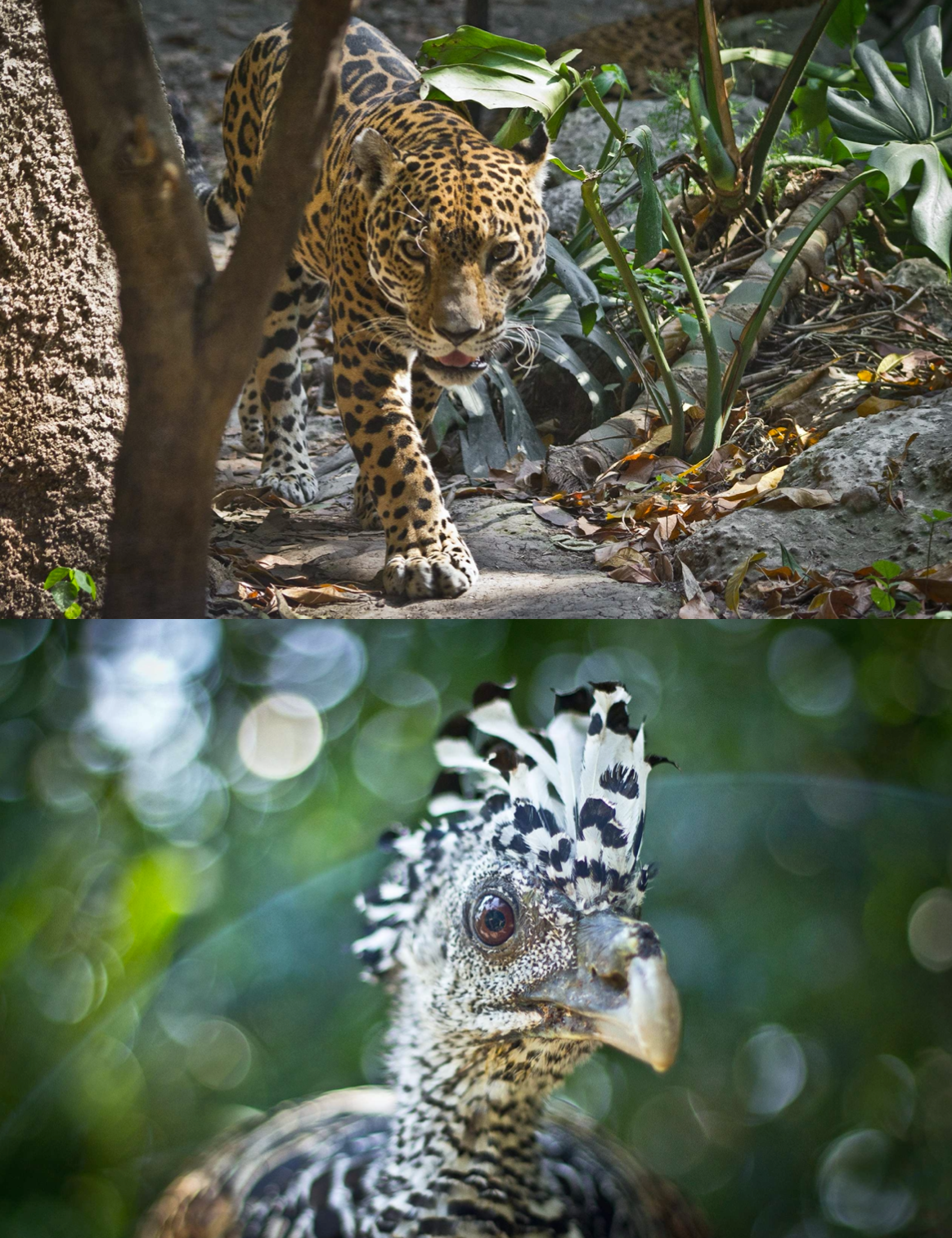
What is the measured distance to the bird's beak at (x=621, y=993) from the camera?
0.80 metres

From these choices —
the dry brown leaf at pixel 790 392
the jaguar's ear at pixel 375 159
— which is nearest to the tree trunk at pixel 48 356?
the jaguar's ear at pixel 375 159

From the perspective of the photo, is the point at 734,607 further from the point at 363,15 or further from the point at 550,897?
the point at 363,15

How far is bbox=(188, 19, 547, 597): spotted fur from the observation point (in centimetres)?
154

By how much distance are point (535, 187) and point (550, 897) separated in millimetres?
1250

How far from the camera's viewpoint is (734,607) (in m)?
1.31

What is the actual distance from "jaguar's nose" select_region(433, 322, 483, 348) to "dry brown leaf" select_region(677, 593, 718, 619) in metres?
0.53

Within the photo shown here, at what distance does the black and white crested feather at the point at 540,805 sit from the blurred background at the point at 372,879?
0.02 m

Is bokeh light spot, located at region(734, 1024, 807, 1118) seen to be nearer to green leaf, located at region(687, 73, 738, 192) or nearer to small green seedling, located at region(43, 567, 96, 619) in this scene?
small green seedling, located at region(43, 567, 96, 619)

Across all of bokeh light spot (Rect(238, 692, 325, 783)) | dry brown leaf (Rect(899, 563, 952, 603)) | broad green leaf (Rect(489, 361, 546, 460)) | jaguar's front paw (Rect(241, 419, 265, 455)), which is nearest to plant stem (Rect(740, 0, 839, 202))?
broad green leaf (Rect(489, 361, 546, 460))

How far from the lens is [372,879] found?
92cm

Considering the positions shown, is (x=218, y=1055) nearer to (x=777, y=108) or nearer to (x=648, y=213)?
(x=648, y=213)

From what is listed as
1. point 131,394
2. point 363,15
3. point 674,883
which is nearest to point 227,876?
point 674,883

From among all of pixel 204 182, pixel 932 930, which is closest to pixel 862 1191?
pixel 932 930

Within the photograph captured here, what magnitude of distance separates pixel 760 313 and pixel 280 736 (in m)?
1.03
